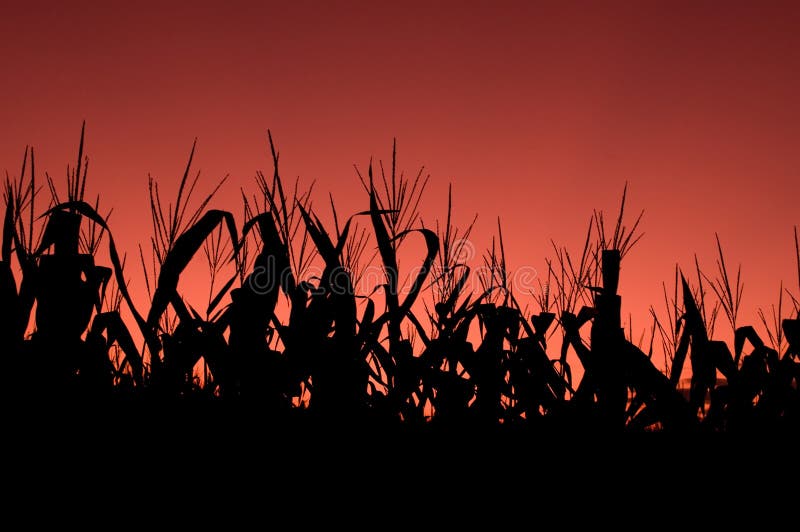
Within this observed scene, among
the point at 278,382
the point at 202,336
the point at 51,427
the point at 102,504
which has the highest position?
the point at 202,336

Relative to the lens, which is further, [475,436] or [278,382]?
[475,436]

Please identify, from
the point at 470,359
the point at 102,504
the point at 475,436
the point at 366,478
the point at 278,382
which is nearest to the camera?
the point at 102,504

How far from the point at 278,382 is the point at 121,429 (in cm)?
47

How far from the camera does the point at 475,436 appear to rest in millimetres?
2330

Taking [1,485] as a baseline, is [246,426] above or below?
A: above

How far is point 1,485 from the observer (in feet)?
5.84

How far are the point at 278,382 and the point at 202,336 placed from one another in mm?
323

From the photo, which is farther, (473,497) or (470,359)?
(470,359)

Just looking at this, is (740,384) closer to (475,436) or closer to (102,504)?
(475,436)

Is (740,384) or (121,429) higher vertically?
(740,384)

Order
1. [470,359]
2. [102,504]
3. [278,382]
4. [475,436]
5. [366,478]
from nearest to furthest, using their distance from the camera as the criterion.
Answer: [102,504], [366,478], [278,382], [475,436], [470,359]

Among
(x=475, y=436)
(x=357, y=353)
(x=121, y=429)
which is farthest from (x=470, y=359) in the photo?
(x=121, y=429)

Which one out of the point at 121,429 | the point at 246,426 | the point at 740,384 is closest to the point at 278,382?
the point at 246,426

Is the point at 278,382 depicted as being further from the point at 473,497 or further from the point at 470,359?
the point at 470,359
